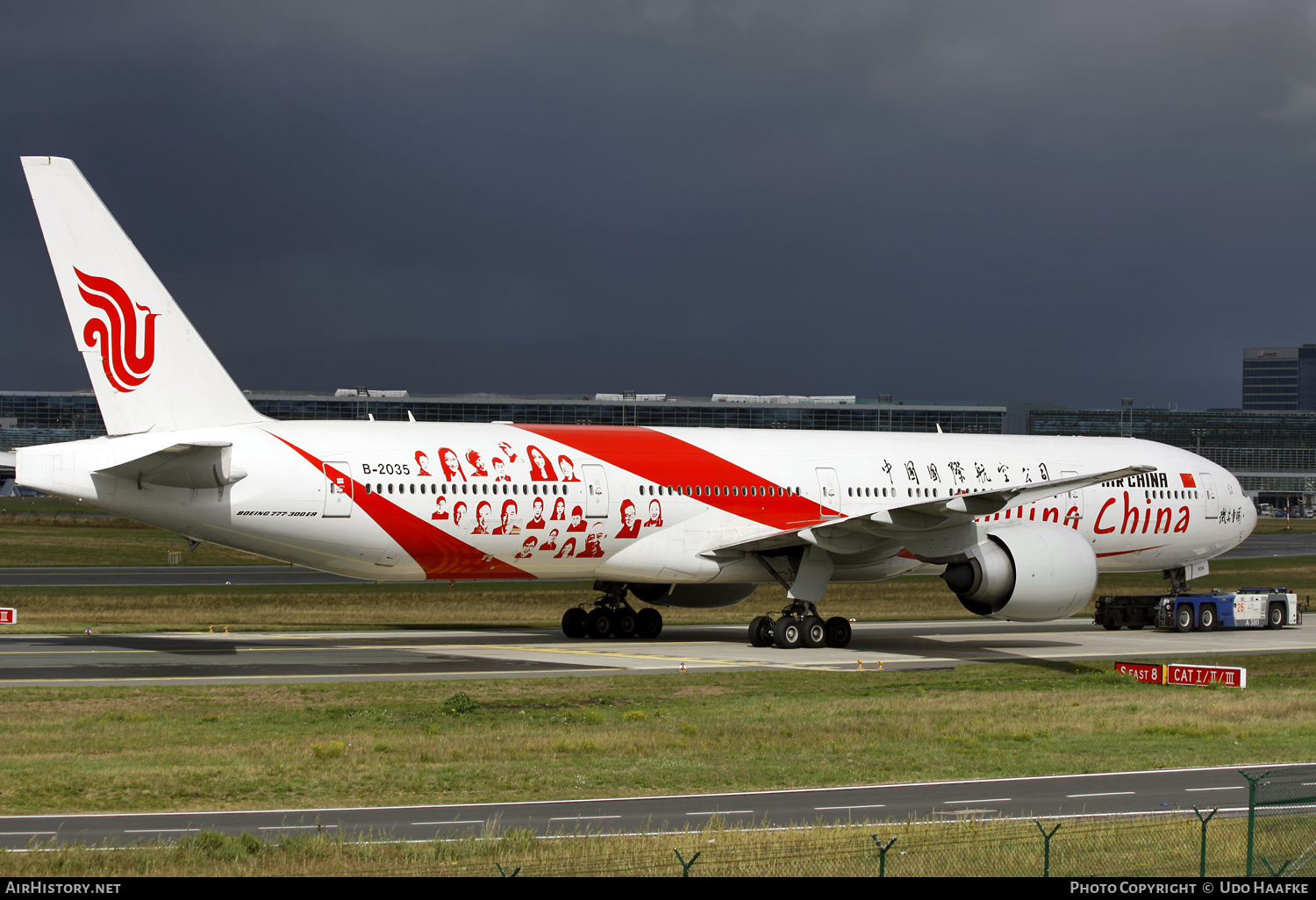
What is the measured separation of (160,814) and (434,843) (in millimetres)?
3594

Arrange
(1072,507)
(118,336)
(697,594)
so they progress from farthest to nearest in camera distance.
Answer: (1072,507) → (697,594) → (118,336)

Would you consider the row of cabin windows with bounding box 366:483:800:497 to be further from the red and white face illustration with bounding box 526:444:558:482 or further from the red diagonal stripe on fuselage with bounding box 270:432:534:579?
the red diagonal stripe on fuselage with bounding box 270:432:534:579

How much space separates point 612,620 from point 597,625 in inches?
16.4

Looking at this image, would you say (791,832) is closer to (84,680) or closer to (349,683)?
(349,683)

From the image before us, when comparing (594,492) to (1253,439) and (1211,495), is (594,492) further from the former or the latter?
(1253,439)

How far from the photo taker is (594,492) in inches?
1203

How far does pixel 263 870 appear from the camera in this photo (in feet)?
35.7

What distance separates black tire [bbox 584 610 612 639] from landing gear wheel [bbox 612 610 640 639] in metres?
0.13

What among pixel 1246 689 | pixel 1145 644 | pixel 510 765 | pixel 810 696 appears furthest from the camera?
pixel 1145 644

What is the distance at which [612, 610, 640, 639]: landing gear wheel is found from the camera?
110 ft

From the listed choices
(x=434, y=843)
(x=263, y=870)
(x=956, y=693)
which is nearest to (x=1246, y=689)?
(x=956, y=693)

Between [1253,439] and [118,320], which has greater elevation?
[1253,439]

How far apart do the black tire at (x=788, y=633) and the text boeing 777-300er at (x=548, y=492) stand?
1.4 inches

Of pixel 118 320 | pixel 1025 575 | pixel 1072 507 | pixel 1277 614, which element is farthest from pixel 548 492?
pixel 1277 614
